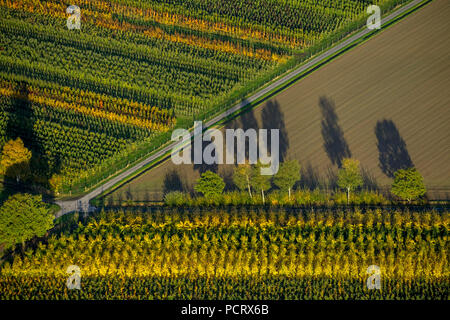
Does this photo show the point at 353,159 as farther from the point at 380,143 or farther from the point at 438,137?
the point at 438,137

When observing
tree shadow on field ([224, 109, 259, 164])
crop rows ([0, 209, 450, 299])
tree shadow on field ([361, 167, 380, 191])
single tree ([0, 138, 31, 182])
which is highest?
tree shadow on field ([224, 109, 259, 164])

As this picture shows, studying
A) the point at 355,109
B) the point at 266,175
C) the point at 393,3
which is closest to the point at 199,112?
the point at 266,175

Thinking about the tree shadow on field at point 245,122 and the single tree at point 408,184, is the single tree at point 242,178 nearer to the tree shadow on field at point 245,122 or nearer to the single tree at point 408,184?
the tree shadow on field at point 245,122

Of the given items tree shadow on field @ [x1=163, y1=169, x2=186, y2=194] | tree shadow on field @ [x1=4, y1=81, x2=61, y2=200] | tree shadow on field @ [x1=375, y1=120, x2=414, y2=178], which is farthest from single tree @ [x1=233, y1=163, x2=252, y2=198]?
tree shadow on field @ [x1=4, y1=81, x2=61, y2=200]

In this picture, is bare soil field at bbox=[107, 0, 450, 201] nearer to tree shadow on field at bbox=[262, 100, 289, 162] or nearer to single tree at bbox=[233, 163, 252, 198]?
tree shadow on field at bbox=[262, 100, 289, 162]
